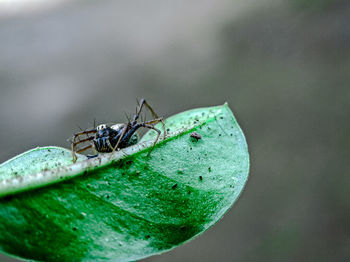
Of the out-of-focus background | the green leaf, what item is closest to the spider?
the green leaf

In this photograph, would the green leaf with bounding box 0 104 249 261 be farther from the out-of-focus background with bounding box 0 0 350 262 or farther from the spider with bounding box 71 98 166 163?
the out-of-focus background with bounding box 0 0 350 262

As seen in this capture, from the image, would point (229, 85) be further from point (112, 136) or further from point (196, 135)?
point (196, 135)

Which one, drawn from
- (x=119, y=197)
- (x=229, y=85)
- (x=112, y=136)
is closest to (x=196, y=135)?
(x=119, y=197)

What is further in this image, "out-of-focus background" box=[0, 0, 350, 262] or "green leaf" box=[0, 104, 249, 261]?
"out-of-focus background" box=[0, 0, 350, 262]

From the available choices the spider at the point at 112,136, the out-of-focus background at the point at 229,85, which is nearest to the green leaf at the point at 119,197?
the spider at the point at 112,136

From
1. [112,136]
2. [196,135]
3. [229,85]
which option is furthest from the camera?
[229,85]

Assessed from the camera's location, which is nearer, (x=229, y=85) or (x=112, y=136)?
(x=112, y=136)

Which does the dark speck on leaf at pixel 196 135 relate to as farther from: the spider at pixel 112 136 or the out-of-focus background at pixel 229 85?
the out-of-focus background at pixel 229 85

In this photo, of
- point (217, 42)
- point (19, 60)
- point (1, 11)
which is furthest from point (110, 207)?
point (1, 11)
